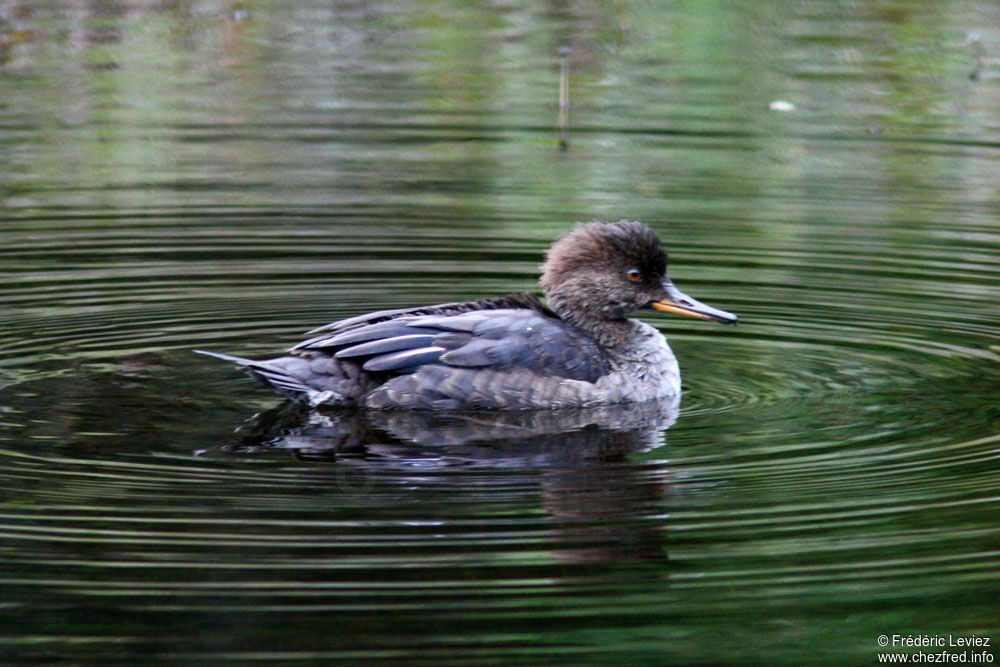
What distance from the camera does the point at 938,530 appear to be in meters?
5.75

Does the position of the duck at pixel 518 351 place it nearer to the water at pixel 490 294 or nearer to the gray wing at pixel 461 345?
the gray wing at pixel 461 345

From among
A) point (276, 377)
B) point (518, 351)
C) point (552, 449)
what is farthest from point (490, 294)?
point (552, 449)

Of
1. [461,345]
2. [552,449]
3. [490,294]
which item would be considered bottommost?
[552,449]

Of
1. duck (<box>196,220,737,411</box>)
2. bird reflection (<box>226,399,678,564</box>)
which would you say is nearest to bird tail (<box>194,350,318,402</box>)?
duck (<box>196,220,737,411</box>)

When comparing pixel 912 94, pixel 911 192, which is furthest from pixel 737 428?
pixel 912 94

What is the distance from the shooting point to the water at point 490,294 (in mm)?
5121

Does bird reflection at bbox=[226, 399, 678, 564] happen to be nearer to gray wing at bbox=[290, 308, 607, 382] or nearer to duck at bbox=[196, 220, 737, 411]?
duck at bbox=[196, 220, 737, 411]

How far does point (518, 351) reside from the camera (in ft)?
25.4

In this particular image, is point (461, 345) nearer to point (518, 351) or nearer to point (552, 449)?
point (518, 351)

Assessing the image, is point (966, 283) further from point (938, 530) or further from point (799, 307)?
point (938, 530)

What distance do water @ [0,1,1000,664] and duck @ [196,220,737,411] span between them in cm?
23

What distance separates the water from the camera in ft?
16.8

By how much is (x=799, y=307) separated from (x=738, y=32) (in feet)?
26.4

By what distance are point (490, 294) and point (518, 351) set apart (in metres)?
2.11
